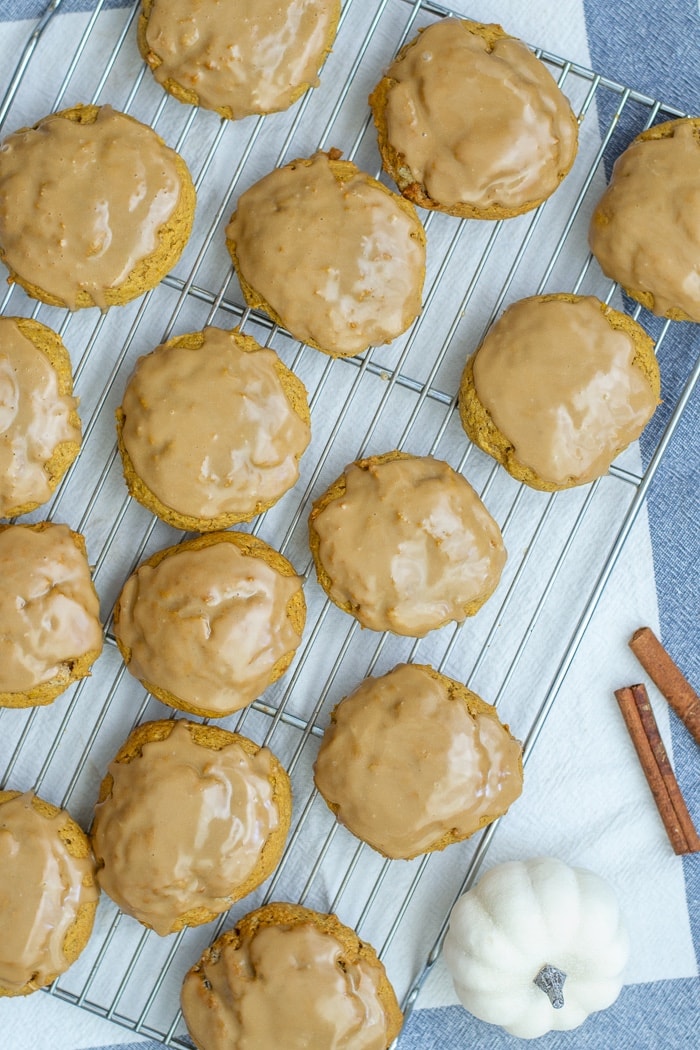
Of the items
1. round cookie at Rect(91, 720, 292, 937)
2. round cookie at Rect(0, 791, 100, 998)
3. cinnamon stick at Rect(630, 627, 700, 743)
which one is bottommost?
round cookie at Rect(0, 791, 100, 998)

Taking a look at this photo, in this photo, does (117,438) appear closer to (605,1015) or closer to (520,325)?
(520,325)

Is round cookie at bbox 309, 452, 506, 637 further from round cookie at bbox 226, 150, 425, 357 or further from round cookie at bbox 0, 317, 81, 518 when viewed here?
round cookie at bbox 0, 317, 81, 518

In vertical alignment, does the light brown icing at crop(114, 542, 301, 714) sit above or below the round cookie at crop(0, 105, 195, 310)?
below

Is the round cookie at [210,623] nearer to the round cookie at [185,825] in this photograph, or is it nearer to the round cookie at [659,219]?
the round cookie at [185,825]

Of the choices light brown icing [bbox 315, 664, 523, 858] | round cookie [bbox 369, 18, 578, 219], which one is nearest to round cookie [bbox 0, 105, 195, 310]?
round cookie [bbox 369, 18, 578, 219]

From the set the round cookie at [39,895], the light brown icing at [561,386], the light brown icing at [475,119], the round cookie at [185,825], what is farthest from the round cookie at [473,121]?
the round cookie at [39,895]

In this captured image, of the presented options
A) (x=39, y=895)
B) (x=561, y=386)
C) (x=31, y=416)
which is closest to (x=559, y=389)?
(x=561, y=386)

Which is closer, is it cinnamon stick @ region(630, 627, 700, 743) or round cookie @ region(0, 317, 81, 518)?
round cookie @ region(0, 317, 81, 518)
